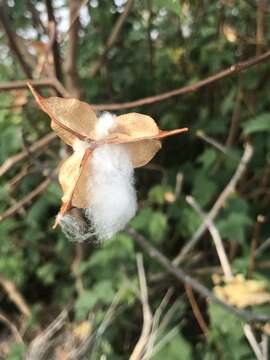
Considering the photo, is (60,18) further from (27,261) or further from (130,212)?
(130,212)

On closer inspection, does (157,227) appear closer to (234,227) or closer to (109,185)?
(234,227)

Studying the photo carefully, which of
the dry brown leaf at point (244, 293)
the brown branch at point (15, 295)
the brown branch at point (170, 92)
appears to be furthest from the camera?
the brown branch at point (15, 295)

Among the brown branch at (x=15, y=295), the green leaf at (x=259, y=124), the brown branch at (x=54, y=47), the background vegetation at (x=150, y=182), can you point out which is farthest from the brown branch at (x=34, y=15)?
the brown branch at (x=15, y=295)

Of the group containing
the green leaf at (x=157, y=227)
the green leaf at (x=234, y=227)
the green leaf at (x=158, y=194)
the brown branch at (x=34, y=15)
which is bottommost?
the green leaf at (x=234, y=227)

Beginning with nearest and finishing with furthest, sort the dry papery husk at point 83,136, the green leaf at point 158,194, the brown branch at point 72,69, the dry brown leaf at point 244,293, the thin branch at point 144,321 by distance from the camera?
1. the dry papery husk at point 83,136
2. the thin branch at point 144,321
3. the dry brown leaf at point 244,293
4. the brown branch at point 72,69
5. the green leaf at point 158,194

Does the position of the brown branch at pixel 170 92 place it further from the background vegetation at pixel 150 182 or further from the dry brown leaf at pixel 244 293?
the dry brown leaf at pixel 244 293

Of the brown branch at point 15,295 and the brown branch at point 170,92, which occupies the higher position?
the brown branch at point 170,92
